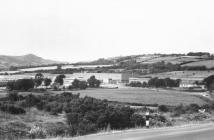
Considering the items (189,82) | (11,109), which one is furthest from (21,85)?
(11,109)

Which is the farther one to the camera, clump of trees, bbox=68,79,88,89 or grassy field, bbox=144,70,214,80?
grassy field, bbox=144,70,214,80

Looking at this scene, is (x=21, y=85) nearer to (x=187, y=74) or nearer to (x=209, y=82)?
(x=209, y=82)

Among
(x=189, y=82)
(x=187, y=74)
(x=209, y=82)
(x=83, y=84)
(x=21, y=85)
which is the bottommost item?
(x=21, y=85)

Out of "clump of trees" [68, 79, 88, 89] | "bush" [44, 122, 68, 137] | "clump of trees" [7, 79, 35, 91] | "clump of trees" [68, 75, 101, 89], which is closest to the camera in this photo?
"bush" [44, 122, 68, 137]

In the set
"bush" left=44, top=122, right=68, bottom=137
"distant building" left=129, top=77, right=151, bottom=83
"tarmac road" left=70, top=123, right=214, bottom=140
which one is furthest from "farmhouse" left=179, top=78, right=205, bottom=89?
"tarmac road" left=70, top=123, right=214, bottom=140

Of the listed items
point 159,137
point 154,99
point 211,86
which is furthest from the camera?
point 211,86

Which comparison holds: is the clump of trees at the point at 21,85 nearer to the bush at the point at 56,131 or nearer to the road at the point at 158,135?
the bush at the point at 56,131

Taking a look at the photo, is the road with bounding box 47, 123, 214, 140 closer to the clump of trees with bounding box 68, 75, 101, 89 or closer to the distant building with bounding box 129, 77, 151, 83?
the clump of trees with bounding box 68, 75, 101, 89

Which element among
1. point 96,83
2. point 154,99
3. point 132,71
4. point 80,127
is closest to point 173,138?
point 80,127

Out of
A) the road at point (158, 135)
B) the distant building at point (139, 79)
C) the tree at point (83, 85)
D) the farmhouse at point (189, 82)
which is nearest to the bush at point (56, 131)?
the road at point (158, 135)

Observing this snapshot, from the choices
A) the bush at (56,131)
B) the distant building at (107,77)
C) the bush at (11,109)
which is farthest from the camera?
the distant building at (107,77)

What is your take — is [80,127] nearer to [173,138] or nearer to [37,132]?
[37,132]
